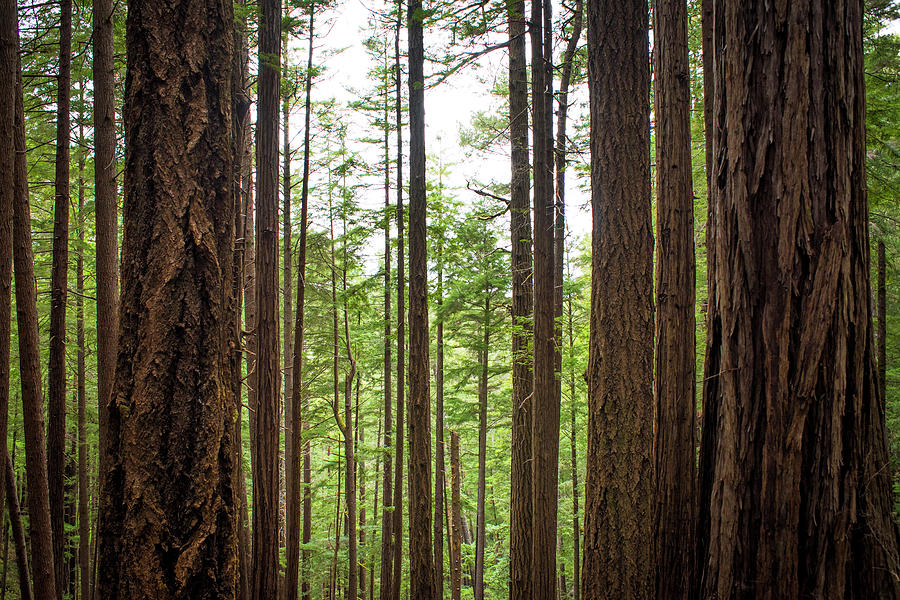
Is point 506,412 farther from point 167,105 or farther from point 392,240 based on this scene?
point 167,105

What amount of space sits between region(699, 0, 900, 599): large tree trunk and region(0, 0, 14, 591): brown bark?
8.39 meters

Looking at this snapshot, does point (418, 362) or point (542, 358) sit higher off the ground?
point (542, 358)

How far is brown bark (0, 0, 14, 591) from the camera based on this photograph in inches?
246

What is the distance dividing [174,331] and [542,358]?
19.2ft

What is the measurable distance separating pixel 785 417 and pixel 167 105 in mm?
3374

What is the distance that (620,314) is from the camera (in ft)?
15.3

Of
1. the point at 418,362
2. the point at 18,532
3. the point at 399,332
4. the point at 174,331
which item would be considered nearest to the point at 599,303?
the point at 174,331

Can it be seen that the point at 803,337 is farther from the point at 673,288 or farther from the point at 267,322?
the point at 267,322

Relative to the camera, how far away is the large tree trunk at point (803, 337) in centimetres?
212

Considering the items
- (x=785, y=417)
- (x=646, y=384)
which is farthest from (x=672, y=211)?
(x=785, y=417)

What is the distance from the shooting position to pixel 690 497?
173 inches

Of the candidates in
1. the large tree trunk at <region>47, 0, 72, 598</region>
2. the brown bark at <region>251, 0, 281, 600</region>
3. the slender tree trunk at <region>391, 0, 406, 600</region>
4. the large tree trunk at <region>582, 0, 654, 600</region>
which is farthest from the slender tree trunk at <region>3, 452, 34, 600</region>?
the large tree trunk at <region>582, 0, 654, 600</region>

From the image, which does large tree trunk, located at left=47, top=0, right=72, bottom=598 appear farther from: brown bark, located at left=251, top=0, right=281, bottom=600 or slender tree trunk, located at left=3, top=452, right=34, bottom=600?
brown bark, located at left=251, top=0, right=281, bottom=600

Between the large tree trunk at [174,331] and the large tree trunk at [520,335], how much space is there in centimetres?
624
